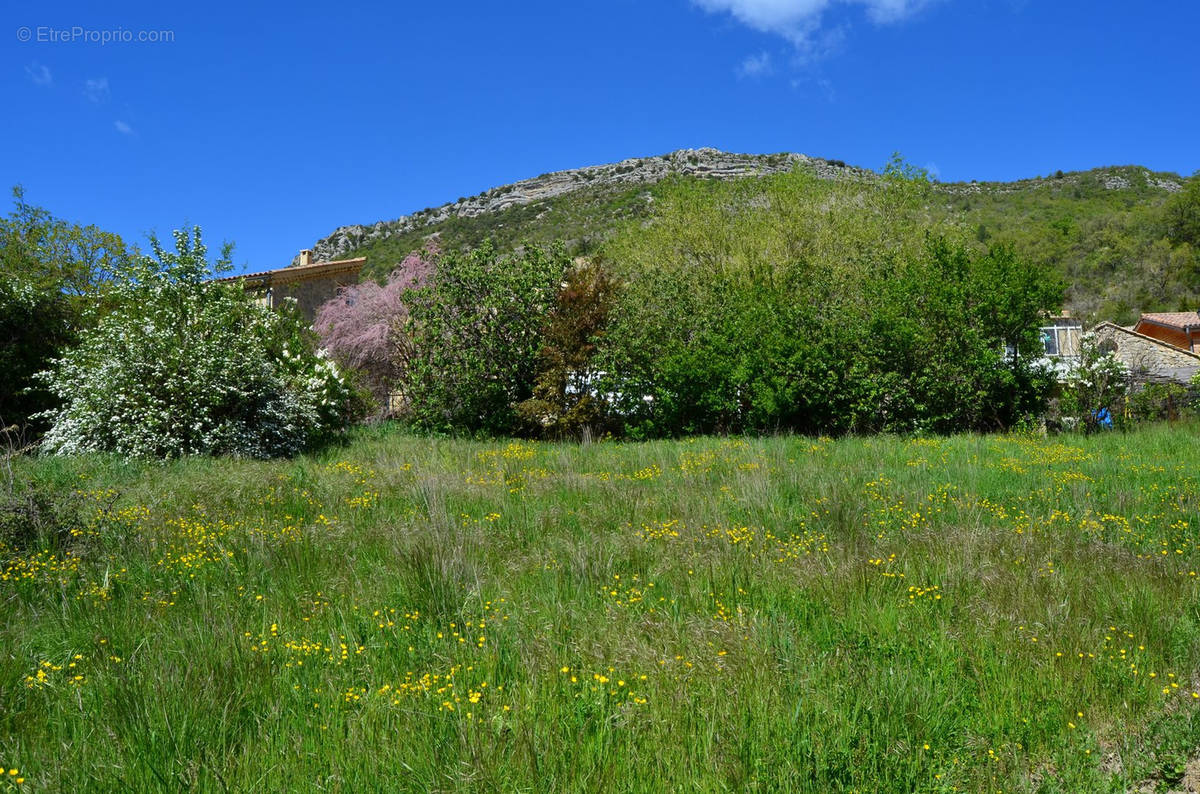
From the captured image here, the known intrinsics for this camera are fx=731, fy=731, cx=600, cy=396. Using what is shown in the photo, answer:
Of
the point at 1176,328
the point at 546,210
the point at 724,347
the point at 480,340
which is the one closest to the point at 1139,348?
the point at 1176,328

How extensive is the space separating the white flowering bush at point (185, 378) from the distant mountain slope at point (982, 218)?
28.4 meters

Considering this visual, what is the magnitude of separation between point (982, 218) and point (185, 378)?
67.4 metres

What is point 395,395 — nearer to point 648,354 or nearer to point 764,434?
point 648,354

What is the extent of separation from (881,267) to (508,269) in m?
9.45

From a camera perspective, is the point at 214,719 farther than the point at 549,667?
No

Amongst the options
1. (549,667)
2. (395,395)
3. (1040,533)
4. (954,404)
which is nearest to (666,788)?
(549,667)

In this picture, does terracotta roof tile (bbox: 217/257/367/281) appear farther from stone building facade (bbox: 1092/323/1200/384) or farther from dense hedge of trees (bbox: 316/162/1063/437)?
stone building facade (bbox: 1092/323/1200/384)

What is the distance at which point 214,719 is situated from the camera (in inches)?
133

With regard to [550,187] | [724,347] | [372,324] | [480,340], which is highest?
[550,187]

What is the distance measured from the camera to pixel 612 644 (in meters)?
4.11

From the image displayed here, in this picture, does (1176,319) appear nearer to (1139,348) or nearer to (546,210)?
(1139,348)

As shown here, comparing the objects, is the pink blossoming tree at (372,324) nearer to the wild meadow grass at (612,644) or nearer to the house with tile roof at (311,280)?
the house with tile roof at (311,280)

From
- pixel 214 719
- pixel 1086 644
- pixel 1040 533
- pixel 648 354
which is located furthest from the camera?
pixel 648 354

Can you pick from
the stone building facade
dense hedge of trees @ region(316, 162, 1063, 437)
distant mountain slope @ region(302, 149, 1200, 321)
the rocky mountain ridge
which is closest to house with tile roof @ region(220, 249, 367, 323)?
distant mountain slope @ region(302, 149, 1200, 321)
